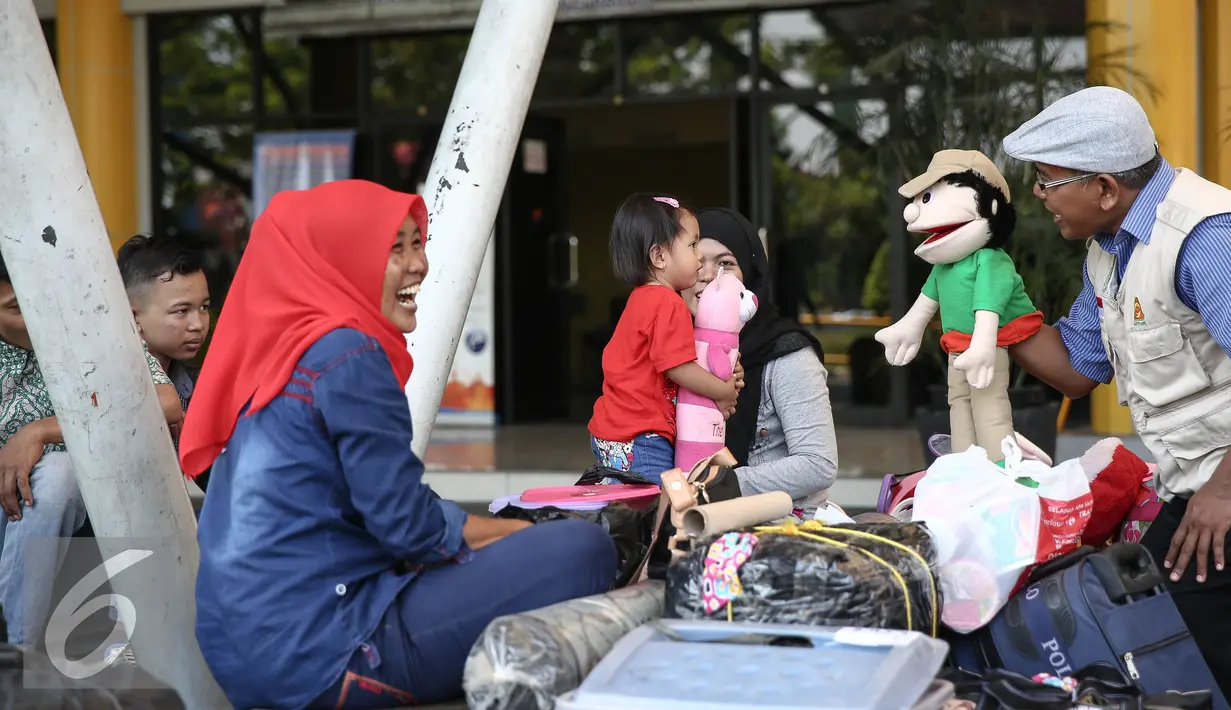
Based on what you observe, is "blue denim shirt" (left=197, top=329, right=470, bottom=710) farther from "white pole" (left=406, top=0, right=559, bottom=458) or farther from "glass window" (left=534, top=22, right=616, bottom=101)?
"glass window" (left=534, top=22, right=616, bottom=101)

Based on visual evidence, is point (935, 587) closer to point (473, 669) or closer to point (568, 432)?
point (473, 669)

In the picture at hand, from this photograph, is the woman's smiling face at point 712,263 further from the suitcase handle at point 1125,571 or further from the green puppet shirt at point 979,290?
the suitcase handle at point 1125,571

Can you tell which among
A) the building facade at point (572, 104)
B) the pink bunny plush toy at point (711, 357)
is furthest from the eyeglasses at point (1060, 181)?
the building facade at point (572, 104)

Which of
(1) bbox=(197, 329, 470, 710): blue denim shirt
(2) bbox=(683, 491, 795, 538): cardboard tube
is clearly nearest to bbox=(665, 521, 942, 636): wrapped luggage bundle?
(2) bbox=(683, 491, 795, 538): cardboard tube

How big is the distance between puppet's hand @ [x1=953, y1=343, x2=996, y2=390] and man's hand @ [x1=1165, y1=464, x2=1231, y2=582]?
72cm

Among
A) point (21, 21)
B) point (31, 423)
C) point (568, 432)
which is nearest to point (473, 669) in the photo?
point (21, 21)

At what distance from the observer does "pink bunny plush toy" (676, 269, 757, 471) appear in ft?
12.1

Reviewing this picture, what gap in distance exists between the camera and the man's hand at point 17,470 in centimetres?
358

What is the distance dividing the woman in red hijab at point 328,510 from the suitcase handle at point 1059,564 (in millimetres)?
1021

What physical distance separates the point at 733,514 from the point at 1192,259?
3.85 ft

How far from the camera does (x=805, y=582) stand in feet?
8.08

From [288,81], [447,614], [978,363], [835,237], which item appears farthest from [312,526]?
[288,81]

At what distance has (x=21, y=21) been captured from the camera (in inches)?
109

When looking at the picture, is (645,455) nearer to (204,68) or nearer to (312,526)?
(312,526)
